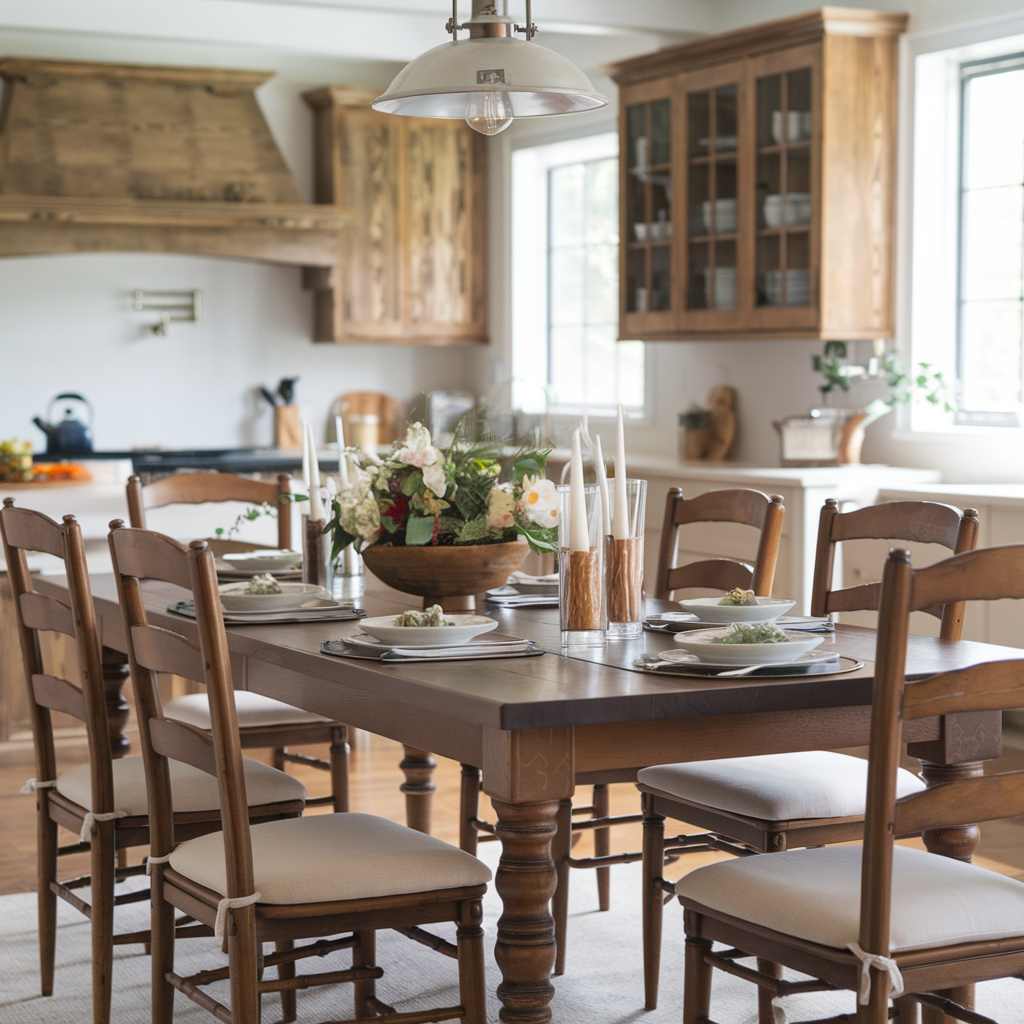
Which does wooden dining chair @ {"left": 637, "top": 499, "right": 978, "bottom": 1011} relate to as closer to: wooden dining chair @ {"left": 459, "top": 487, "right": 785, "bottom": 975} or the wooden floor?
wooden dining chair @ {"left": 459, "top": 487, "right": 785, "bottom": 975}

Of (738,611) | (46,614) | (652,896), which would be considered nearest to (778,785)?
(738,611)

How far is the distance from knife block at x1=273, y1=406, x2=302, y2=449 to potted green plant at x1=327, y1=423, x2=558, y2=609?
4.82 m

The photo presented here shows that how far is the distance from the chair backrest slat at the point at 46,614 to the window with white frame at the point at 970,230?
3334 mm

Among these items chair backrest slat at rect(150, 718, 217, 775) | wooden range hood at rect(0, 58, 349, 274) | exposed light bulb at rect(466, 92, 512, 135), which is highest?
wooden range hood at rect(0, 58, 349, 274)

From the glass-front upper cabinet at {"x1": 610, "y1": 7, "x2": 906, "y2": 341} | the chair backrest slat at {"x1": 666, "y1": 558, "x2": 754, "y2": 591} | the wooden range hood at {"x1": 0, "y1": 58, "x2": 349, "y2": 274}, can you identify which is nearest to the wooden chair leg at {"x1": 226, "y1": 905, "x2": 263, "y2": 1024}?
the chair backrest slat at {"x1": 666, "y1": 558, "x2": 754, "y2": 591}

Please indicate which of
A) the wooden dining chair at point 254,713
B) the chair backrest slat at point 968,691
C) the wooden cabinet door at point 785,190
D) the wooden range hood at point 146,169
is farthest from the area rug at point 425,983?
the wooden range hood at point 146,169

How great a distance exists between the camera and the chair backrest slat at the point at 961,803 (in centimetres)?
174

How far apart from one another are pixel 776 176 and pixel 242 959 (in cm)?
→ 379

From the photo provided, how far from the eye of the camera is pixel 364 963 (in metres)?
2.39

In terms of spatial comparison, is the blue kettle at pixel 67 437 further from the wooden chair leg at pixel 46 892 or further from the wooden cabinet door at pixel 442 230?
the wooden chair leg at pixel 46 892

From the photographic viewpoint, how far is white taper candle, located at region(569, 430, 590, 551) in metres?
2.10

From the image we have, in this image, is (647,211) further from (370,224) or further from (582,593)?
(582,593)

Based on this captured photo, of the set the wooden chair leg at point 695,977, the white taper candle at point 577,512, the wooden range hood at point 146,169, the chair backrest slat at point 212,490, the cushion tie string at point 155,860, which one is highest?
the wooden range hood at point 146,169

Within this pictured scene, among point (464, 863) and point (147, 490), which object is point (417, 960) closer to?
point (464, 863)
